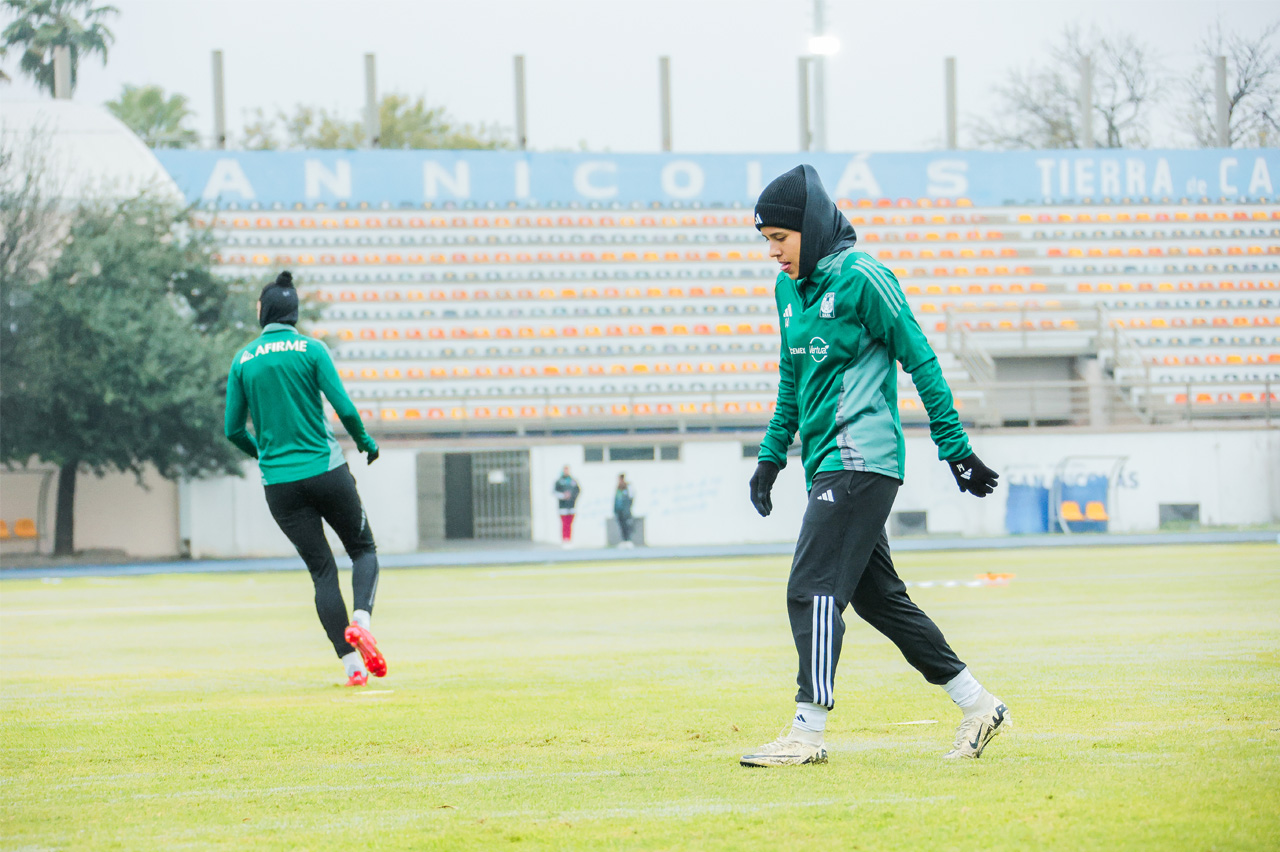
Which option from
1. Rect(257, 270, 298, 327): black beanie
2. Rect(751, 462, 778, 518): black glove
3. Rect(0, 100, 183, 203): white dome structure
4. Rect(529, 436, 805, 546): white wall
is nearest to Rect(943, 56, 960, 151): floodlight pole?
Rect(529, 436, 805, 546): white wall

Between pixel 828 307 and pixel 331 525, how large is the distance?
3.55 meters

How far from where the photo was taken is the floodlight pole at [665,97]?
40.9 meters

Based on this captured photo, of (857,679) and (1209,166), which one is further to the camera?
(1209,166)

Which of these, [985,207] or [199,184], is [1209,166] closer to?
[985,207]

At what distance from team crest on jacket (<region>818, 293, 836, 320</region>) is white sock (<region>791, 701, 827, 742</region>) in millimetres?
1303

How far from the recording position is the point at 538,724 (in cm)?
610

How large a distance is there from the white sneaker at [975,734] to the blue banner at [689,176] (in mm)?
33148

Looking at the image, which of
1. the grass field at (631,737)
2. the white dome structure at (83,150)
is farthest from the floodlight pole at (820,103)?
the grass field at (631,737)

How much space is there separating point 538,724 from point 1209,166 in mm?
38684

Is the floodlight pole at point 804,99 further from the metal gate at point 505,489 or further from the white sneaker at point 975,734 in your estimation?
the white sneaker at point 975,734

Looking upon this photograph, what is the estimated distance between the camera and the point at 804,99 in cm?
Answer: 4234

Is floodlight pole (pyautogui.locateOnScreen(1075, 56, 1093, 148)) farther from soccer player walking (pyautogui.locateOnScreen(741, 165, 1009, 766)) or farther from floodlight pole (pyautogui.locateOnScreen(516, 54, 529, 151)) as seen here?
soccer player walking (pyautogui.locateOnScreen(741, 165, 1009, 766))

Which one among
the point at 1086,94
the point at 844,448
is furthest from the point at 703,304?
the point at 844,448

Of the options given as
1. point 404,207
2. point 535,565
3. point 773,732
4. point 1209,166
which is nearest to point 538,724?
point 773,732
